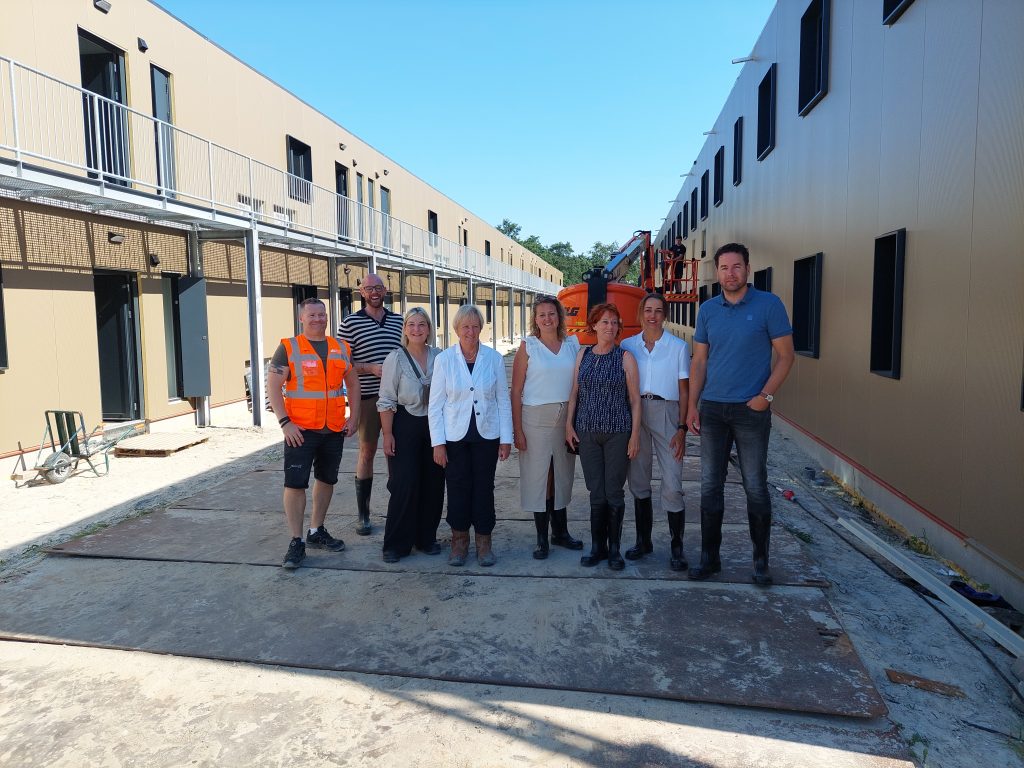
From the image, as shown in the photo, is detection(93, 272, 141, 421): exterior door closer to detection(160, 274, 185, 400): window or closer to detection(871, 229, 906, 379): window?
detection(160, 274, 185, 400): window

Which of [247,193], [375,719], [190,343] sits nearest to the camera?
[375,719]

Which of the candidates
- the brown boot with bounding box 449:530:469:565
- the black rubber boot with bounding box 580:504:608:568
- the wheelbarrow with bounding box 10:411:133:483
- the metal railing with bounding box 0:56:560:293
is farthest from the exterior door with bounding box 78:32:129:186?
the black rubber boot with bounding box 580:504:608:568

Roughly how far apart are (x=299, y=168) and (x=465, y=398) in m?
14.1

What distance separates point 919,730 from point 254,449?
802 centimetres

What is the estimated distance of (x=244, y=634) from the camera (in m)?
3.41

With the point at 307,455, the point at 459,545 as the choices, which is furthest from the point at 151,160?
the point at 459,545

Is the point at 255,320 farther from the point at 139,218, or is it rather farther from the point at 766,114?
the point at 766,114

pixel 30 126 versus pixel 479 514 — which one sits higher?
pixel 30 126

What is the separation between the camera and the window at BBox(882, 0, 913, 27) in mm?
5207

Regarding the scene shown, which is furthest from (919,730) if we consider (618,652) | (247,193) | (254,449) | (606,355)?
(247,193)

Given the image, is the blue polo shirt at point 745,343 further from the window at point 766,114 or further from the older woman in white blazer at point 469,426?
the window at point 766,114

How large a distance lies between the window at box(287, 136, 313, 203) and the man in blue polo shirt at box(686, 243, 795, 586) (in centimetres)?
1221

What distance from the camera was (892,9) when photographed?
5.48 m

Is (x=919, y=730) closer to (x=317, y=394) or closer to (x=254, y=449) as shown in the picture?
(x=317, y=394)
